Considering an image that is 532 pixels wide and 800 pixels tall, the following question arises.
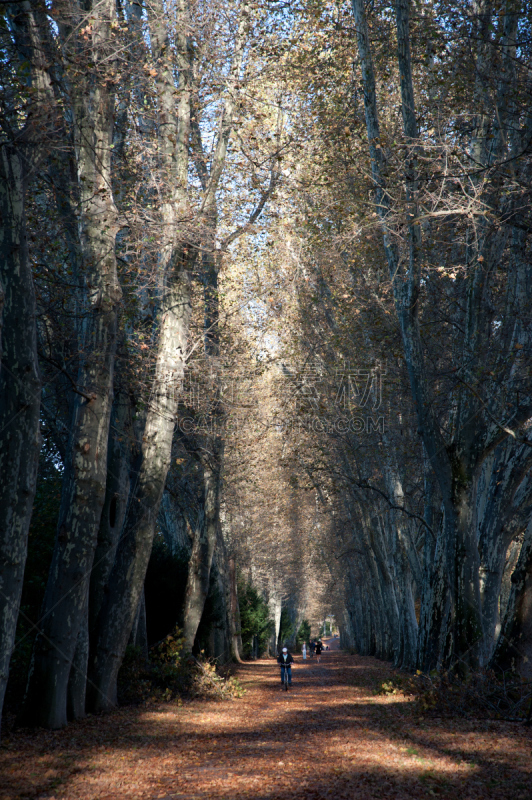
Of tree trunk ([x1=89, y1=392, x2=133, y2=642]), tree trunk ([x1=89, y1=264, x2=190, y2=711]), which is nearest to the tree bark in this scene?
tree trunk ([x1=89, y1=264, x2=190, y2=711])

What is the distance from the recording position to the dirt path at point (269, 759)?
641cm

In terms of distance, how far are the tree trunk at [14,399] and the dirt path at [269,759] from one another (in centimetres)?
143

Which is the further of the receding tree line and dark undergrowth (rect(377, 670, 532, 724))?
dark undergrowth (rect(377, 670, 532, 724))

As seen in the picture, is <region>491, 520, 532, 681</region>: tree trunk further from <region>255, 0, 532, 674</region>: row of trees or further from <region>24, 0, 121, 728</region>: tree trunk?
<region>24, 0, 121, 728</region>: tree trunk

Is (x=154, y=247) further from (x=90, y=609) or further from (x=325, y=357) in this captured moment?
(x=325, y=357)

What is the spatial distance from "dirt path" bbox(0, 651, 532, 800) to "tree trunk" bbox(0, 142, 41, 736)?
56.3 inches

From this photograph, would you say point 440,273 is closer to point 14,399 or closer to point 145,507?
point 145,507

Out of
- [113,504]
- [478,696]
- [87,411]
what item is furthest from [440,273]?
[87,411]

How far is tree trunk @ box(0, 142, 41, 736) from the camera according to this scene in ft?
22.9

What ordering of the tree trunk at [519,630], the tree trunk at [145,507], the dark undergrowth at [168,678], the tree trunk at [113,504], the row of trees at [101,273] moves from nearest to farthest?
the row of trees at [101,273]
the tree trunk at [519,630]
the tree trunk at [145,507]
the tree trunk at [113,504]
the dark undergrowth at [168,678]

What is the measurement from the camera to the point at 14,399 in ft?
23.3

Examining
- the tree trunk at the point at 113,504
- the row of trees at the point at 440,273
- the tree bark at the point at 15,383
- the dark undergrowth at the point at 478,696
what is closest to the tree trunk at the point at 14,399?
the tree bark at the point at 15,383

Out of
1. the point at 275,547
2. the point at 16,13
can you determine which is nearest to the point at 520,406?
the point at 16,13

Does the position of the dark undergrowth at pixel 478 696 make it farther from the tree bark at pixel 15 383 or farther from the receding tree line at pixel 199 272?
the tree bark at pixel 15 383
